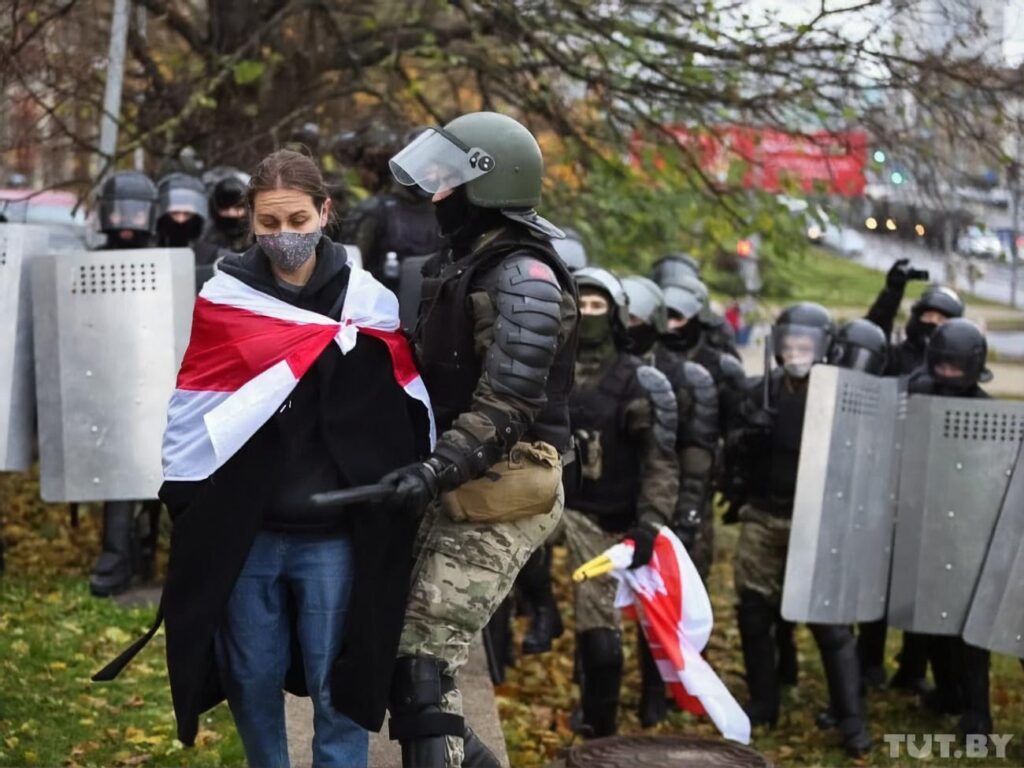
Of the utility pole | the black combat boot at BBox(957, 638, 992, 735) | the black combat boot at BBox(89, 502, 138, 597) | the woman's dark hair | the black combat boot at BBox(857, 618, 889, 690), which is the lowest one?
the black combat boot at BBox(857, 618, 889, 690)

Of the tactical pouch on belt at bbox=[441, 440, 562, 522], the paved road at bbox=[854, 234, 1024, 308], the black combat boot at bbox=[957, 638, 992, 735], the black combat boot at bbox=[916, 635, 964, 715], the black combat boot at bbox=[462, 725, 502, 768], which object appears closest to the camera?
the tactical pouch on belt at bbox=[441, 440, 562, 522]

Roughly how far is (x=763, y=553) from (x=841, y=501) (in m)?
0.71

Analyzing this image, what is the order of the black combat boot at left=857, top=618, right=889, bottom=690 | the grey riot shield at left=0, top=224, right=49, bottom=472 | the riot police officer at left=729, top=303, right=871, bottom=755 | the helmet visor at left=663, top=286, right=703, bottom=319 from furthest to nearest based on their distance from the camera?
1. the helmet visor at left=663, top=286, right=703, bottom=319
2. the black combat boot at left=857, top=618, right=889, bottom=690
3. the riot police officer at left=729, top=303, right=871, bottom=755
4. the grey riot shield at left=0, top=224, right=49, bottom=472

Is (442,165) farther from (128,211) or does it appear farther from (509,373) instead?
(128,211)

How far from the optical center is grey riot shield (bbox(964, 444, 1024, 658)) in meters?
7.37

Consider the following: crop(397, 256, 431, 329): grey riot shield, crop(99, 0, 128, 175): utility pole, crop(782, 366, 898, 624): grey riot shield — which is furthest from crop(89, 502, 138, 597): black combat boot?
crop(782, 366, 898, 624): grey riot shield

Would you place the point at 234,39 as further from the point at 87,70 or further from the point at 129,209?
the point at 129,209

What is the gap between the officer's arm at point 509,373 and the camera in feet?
14.6

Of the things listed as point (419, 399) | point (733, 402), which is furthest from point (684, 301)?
point (419, 399)

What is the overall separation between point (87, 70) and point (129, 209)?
253 cm

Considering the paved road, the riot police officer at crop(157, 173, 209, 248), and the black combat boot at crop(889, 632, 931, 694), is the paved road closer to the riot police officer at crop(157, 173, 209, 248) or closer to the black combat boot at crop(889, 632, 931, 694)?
the black combat boot at crop(889, 632, 931, 694)

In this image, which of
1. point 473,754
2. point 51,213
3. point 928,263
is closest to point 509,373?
point 473,754

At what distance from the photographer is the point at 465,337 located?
4.72 metres

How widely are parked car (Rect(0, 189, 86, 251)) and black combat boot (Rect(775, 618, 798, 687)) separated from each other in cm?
413
